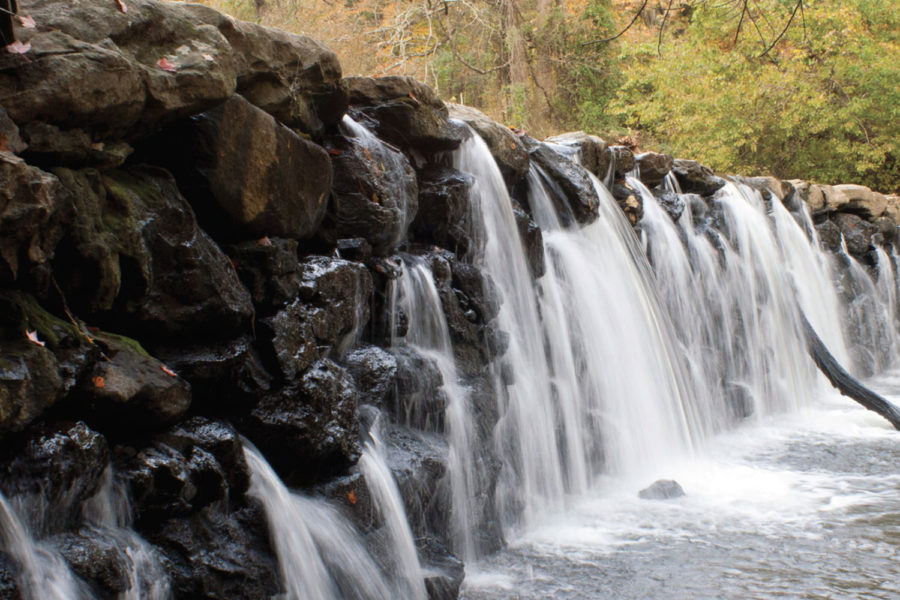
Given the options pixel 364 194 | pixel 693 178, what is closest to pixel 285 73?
pixel 364 194

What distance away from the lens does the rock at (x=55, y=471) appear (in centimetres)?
250

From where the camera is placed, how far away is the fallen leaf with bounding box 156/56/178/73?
3.30 m

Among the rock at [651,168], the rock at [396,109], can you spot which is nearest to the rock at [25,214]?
the rock at [396,109]

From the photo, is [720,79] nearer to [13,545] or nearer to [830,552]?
[830,552]

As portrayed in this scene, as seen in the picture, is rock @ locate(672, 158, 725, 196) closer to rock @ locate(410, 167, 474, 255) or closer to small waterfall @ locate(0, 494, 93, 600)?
rock @ locate(410, 167, 474, 255)

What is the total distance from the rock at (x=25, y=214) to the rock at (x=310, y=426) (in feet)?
4.15

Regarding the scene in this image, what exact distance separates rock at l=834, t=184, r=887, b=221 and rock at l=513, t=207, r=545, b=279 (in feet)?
32.4

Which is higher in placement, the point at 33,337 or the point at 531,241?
the point at 531,241

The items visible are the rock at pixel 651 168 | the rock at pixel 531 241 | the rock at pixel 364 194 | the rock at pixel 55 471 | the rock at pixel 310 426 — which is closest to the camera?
the rock at pixel 55 471

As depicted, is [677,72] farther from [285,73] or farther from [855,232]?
[285,73]

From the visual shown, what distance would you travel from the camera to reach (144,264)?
124 inches

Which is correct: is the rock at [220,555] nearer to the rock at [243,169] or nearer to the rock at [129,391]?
the rock at [129,391]

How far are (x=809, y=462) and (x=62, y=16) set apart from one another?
6.88 metres

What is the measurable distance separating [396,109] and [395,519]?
288 cm
